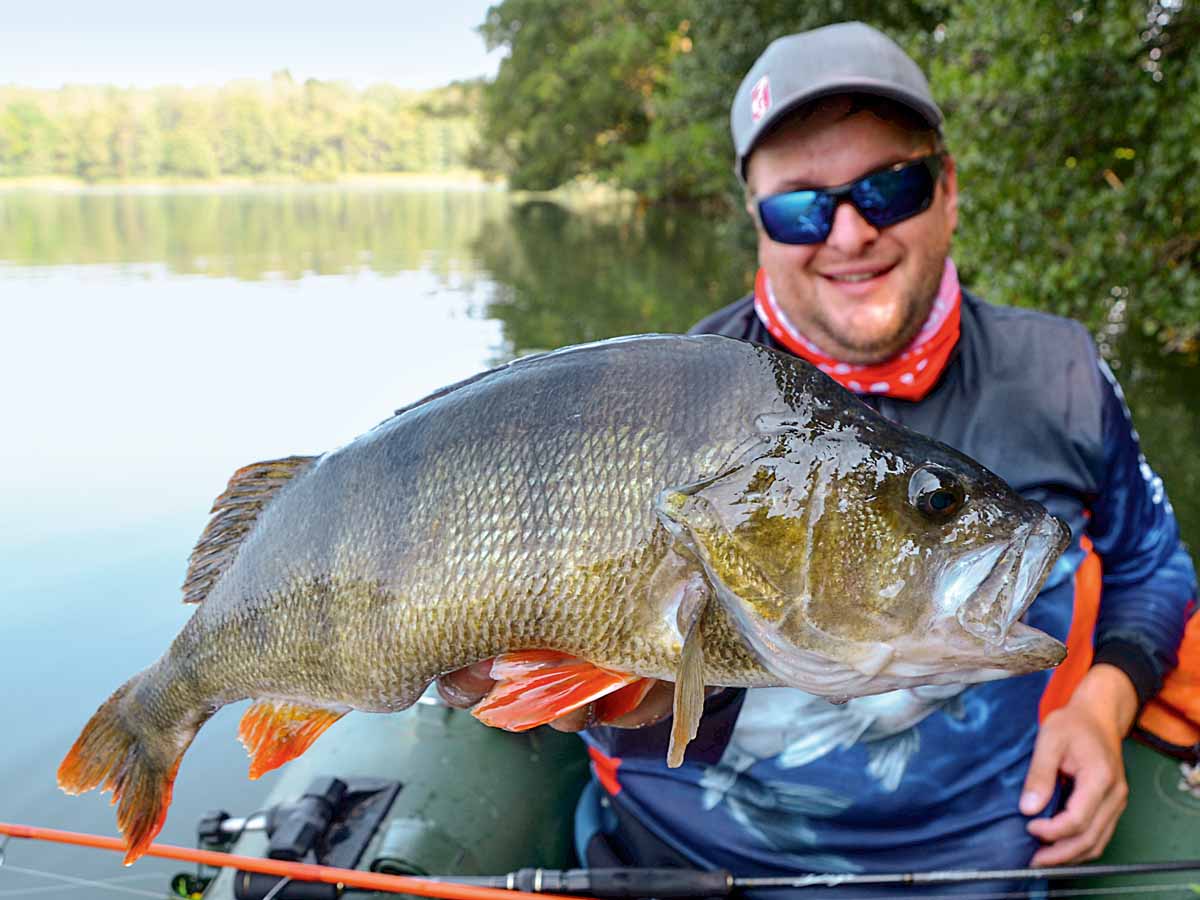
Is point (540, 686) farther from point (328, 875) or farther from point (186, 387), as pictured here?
point (186, 387)

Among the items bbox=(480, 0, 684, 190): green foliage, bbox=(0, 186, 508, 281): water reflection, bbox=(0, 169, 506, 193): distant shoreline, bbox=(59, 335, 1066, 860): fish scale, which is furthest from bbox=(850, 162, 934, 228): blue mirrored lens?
bbox=(0, 169, 506, 193): distant shoreline

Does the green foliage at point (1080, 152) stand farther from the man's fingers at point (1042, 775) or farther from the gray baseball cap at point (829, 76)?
the man's fingers at point (1042, 775)

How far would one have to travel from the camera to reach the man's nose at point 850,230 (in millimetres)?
2328

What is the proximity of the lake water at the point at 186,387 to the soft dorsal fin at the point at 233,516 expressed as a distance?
1.58 meters

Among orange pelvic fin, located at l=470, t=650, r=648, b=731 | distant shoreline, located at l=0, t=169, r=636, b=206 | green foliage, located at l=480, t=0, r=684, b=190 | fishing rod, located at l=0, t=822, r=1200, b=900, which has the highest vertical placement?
green foliage, located at l=480, t=0, r=684, b=190

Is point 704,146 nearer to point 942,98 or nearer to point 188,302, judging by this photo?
point 188,302

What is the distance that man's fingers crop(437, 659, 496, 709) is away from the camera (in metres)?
1.47

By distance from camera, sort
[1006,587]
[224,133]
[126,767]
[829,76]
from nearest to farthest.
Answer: [1006,587] < [126,767] < [829,76] < [224,133]

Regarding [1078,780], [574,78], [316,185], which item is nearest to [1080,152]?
[1078,780]

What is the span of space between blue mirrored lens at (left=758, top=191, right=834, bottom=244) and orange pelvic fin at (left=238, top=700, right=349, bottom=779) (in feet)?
5.31

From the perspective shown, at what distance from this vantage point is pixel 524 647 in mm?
1380

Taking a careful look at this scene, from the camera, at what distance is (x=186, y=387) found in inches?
463

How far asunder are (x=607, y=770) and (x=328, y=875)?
2.32 ft

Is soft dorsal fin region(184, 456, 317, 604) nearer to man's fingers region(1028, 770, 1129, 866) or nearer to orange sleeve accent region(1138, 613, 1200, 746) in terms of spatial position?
man's fingers region(1028, 770, 1129, 866)
